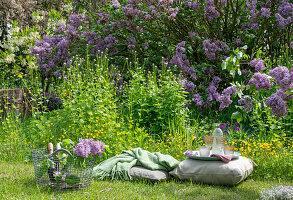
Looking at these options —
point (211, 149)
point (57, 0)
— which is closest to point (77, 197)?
point (211, 149)

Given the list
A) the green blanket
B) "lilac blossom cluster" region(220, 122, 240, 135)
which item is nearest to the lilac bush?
"lilac blossom cluster" region(220, 122, 240, 135)

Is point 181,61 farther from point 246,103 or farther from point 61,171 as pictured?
point 61,171

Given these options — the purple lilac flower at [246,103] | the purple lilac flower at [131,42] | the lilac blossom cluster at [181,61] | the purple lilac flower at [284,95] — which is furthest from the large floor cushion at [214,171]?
the purple lilac flower at [131,42]

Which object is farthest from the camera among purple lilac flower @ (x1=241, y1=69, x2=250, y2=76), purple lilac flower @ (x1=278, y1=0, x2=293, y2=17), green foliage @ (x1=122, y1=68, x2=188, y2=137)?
purple lilac flower @ (x1=241, y1=69, x2=250, y2=76)

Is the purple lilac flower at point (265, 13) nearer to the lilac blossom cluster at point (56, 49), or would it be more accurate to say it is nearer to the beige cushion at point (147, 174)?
the beige cushion at point (147, 174)

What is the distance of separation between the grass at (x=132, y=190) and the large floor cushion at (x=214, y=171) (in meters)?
0.08

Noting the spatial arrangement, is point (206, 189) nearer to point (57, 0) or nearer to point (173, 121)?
point (173, 121)

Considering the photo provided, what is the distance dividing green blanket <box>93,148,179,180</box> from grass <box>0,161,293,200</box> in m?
0.14

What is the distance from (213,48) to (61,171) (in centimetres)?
402

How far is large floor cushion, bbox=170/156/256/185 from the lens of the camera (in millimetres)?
3803

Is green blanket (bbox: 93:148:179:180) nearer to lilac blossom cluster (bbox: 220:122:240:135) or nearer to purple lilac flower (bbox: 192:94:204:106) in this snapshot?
lilac blossom cluster (bbox: 220:122:240:135)

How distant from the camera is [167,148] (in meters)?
5.18

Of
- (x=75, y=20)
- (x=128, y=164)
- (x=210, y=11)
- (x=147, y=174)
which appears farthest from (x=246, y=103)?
(x=75, y=20)

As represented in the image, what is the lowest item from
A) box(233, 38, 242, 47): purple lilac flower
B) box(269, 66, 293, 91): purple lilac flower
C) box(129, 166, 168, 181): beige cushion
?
box(129, 166, 168, 181): beige cushion
